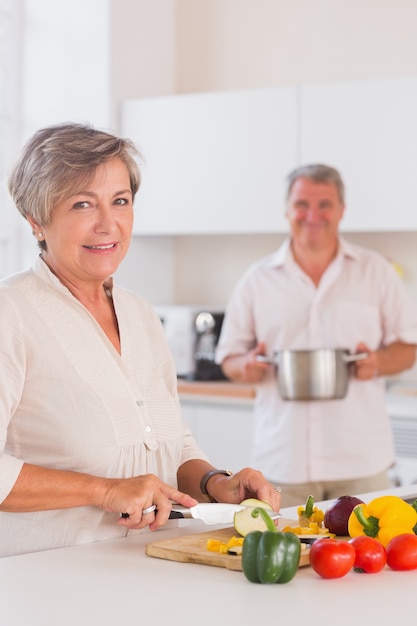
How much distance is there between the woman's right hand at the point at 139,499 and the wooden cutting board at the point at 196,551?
0.04 m

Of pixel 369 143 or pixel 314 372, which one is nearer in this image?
pixel 314 372

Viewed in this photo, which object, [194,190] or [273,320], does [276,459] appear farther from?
[194,190]

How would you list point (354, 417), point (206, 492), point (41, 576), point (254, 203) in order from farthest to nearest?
point (254, 203), point (354, 417), point (206, 492), point (41, 576)

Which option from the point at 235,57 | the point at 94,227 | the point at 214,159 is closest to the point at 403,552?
the point at 94,227

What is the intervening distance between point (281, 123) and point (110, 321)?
2.49 m

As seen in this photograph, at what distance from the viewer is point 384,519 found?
1.72 m

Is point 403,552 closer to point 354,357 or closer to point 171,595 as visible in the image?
point 171,595

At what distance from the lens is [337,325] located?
3254 mm

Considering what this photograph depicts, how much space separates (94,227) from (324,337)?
4.80 feet

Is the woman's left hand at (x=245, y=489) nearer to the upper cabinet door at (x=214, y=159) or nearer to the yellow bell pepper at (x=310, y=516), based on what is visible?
the yellow bell pepper at (x=310, y=516)

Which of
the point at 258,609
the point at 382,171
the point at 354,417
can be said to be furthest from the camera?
the point at 382,171

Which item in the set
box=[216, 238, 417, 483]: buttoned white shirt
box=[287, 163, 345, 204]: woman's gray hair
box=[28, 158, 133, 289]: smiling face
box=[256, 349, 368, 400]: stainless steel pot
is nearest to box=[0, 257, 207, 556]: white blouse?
box=[28, 158, 133, 289]: smiling face

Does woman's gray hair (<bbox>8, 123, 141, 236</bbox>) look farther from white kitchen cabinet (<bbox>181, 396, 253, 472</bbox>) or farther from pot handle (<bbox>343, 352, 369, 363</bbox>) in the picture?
white kitchen cabinet (<bbox>181, 396, 253, 472</bbox>)

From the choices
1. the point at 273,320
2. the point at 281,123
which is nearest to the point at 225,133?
the point at 281,123
